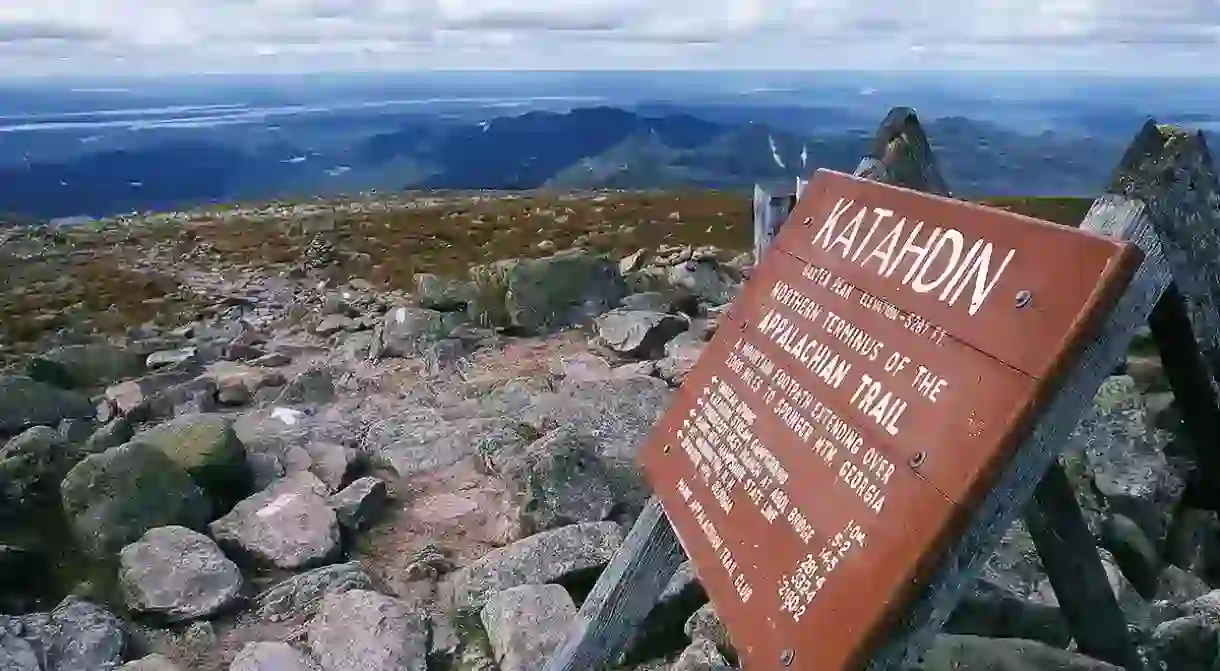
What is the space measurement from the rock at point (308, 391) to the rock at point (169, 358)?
124 inches

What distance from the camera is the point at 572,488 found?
5891mm

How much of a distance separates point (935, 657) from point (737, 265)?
455 inches

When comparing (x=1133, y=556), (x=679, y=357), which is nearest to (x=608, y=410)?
(x=679, y=357)

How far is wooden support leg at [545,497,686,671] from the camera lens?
11.8 ft

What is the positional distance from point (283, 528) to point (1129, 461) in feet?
18.0

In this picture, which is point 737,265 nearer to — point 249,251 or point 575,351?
point 575,351

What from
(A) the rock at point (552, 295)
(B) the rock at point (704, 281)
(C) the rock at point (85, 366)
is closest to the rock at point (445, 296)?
(A) the rock at point (552, 295)

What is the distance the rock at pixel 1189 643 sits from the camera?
410 cm

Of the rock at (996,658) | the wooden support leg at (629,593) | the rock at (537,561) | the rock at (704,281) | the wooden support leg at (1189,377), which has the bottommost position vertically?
the rock at (704,281)

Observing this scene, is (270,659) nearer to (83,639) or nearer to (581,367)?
(83,639)

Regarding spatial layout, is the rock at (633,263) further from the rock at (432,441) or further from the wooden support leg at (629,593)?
the wooden support leg at (629,593)

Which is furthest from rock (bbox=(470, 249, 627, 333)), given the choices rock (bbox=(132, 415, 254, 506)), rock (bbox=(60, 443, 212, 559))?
rock (bbox=(60, 443, 212, 559))

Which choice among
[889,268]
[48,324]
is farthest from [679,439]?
[48,324]

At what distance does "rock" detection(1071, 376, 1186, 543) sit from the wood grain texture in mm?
3875
